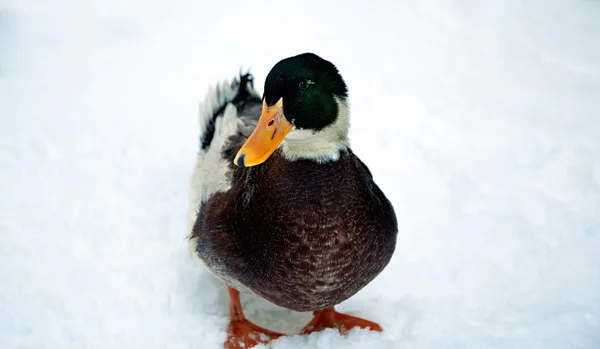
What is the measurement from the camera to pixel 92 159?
4.00m

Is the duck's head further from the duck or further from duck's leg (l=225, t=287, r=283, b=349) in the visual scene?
duck's leg (l=225, t=287, r=283, b=349)

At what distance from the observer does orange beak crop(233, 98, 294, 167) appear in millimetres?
2229

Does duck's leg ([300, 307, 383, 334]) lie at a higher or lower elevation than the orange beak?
lower

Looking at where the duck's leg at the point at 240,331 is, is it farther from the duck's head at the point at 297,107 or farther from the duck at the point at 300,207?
the duck's head at the point at 297,107

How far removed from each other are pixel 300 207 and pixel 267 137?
1.06 feet

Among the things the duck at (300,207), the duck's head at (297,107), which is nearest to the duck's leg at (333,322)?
the duck at (300,207)

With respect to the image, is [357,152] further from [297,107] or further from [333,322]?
[297,107]

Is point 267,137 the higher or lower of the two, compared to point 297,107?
lower

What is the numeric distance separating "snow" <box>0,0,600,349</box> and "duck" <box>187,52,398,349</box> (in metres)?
0.57

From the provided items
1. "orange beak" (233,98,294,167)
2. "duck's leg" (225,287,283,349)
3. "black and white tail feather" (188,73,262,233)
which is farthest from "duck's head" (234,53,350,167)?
"duck's leg" (225,287,283,349)

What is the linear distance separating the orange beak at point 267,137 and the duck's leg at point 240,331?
3.67 feet

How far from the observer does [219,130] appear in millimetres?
3496

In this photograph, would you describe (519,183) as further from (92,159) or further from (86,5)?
(86,5)

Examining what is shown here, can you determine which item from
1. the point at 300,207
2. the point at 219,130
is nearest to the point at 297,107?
the point at 300,207
